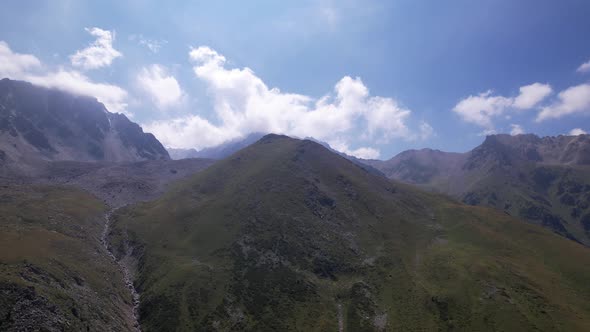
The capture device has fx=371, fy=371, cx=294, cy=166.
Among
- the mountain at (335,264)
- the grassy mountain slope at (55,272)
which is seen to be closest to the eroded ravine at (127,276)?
the mountain at (335,264)

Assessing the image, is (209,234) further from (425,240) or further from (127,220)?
(425,240)

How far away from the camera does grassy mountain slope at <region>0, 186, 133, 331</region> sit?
70.8m

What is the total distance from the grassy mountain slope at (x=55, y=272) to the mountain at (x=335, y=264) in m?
9.90

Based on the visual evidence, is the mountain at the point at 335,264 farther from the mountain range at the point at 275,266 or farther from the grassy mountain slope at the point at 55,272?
the grassy mountain slope at the point at 55,272

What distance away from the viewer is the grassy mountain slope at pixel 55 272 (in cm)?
7081

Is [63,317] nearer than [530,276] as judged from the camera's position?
Yes

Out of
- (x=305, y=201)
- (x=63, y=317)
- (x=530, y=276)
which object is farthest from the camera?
(x=305, y=201)

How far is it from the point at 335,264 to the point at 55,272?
8890 cm

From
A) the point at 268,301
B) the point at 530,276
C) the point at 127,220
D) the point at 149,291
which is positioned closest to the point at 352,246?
the point at 268,301

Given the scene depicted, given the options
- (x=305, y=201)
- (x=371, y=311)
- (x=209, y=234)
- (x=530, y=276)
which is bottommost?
(x=371, y=311)

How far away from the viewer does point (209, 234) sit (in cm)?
14825

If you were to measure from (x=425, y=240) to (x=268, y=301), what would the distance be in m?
80.1

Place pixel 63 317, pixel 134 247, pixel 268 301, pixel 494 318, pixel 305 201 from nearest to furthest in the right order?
pixel 63 317 → pixel 494 318 → pixel 268 301 → pixel 134 247 → pixel 305 201

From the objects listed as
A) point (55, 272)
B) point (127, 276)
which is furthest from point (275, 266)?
point (55, 272)
